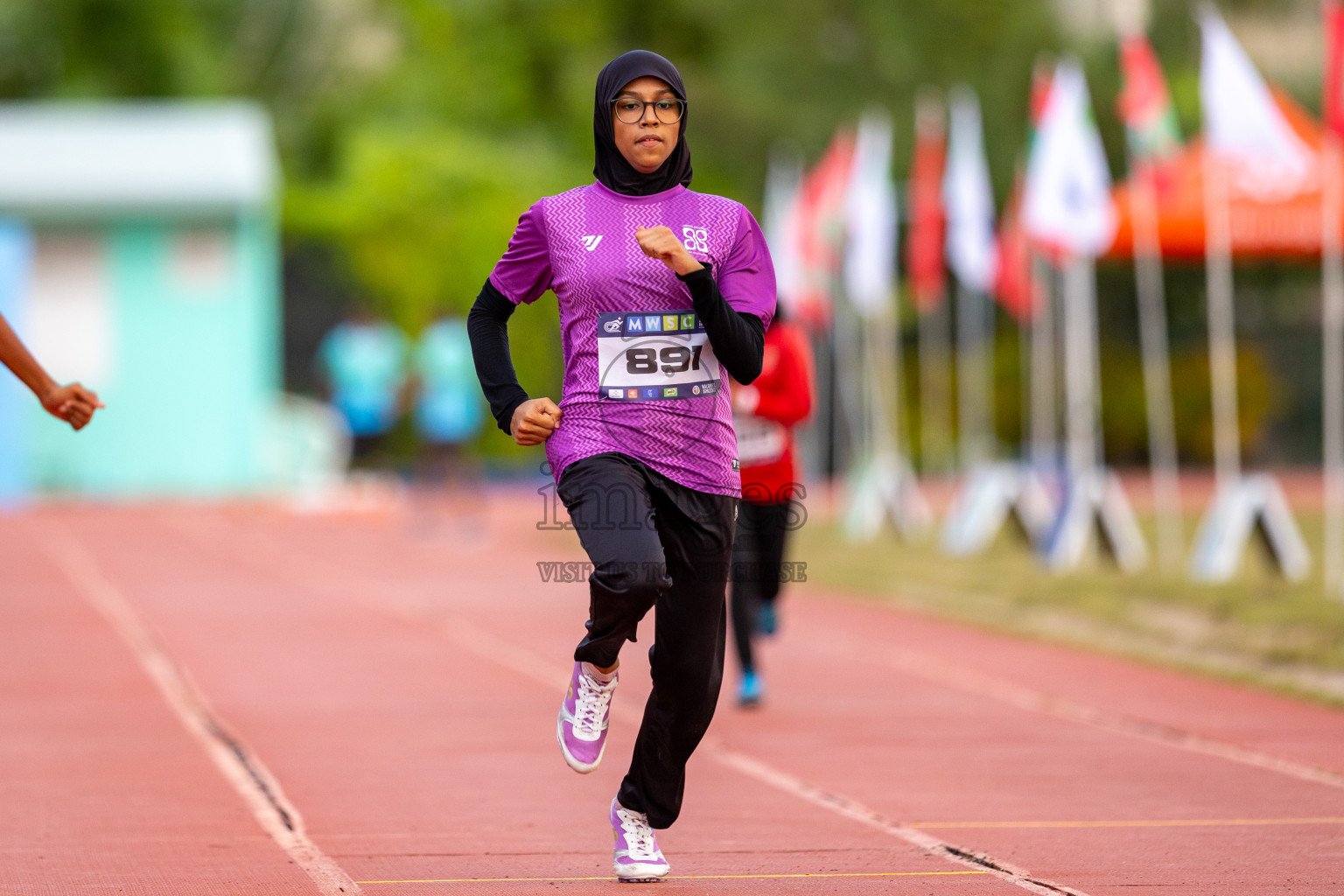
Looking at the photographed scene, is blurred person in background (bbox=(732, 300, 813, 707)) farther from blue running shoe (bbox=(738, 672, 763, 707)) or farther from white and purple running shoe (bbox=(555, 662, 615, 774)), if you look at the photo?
white and purple running shoe (bbox=(555, 662, 615, 774))

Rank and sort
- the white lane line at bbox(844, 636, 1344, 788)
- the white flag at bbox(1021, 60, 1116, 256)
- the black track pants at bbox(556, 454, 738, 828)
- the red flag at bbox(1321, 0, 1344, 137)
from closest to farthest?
the black track pants at bbox(556, 454, 738, 828) < the white lane line at bbox(844, 636, 1344, 788) < the red flag at bbox(1321, 0, 1344, 137) < the white flag at bbox(1021, 60, 1116, 256)

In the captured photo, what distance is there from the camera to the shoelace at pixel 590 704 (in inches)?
216

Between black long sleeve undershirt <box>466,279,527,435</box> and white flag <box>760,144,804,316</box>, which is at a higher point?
white flag <box>760,144,804,316</box>

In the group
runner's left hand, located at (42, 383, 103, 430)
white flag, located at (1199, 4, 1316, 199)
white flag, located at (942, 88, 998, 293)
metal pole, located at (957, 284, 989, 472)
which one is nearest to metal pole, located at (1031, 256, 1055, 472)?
white flag, located at (942, 88, 998, 293)

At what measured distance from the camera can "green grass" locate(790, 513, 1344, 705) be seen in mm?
10906

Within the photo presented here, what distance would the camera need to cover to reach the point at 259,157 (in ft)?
92.6

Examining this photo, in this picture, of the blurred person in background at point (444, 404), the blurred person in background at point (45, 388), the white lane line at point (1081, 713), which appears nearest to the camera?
the blurred person in background at point (45, 388)

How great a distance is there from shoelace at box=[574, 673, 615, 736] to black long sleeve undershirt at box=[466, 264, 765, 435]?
2.30ft

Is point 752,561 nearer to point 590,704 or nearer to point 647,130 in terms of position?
point 590,704

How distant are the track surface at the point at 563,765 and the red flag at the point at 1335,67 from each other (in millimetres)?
3793

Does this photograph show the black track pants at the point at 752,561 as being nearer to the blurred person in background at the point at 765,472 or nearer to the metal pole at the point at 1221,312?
the blurred person in background at the point at 765,472

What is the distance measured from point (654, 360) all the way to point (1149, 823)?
2366 millimetres

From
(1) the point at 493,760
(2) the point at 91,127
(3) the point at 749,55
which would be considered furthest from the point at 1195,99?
(1) the point at 493,760

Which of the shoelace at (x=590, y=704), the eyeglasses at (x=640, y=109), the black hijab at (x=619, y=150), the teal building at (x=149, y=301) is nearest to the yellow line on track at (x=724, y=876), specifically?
the shoelace at (x=590, y=704)
